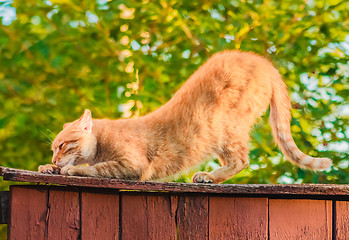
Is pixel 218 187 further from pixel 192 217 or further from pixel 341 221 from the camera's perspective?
pixel 341 221

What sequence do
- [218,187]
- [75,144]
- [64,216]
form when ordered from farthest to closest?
[75,144]
[64,216]
[218,187]

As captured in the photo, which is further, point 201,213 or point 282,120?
point 282,120

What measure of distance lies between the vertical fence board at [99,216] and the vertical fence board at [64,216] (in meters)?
0.03

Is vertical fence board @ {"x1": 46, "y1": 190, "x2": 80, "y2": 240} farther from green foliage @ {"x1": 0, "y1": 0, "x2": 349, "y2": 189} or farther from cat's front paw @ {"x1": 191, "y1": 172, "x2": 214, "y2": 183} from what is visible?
green foliage @ {"x1": 0, "y1": 0, "x2": 349, "y2": 189}

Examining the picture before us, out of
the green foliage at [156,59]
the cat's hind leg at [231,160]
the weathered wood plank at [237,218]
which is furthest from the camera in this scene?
the green foliage at [156,59]

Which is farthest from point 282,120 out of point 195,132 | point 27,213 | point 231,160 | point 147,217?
point 27,213

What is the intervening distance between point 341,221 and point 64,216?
3.94 ft

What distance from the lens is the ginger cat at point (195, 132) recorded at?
6.73ft

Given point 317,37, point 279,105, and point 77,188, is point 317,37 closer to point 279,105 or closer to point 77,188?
point 279,105

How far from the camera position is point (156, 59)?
11.8 feet

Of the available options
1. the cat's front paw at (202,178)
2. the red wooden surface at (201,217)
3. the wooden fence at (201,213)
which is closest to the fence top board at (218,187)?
the wooden fence at (201,213)

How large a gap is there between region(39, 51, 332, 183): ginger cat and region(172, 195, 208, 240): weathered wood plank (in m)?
0.32

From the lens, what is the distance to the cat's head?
6.69 feet

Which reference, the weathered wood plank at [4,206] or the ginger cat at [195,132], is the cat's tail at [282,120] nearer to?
the ginger cat at [195,132]
